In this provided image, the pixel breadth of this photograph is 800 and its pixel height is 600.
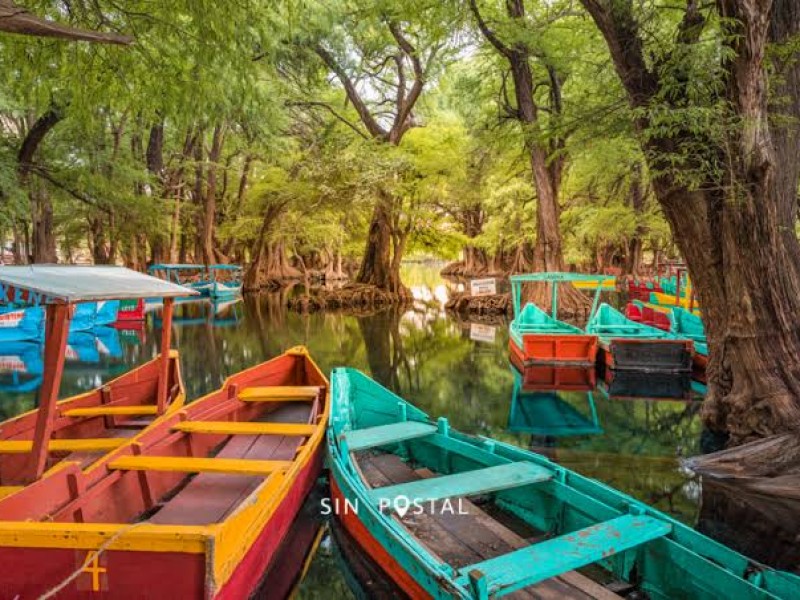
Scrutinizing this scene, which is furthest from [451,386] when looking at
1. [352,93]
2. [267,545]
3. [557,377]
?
[352,93]

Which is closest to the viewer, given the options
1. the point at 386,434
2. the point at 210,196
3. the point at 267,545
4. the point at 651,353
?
the point at 267,545

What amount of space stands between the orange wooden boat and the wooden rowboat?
0.42m

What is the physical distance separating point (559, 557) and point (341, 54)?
2631cm

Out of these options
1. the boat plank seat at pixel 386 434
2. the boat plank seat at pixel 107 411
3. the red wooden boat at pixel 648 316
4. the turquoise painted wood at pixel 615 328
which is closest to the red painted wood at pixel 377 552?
the boat plank seat at pixel 386 434

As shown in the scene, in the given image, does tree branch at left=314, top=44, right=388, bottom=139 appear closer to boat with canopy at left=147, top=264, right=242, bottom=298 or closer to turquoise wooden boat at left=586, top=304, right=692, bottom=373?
boat with canopy at left=147, top=264, right=242, bottom=298

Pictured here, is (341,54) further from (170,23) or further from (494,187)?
(170,23)

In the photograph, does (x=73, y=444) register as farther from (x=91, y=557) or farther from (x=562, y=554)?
(x=562, y=554)

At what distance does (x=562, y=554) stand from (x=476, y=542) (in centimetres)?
97

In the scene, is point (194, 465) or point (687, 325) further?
point (687, 325)

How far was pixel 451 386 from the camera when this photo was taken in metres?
12.0

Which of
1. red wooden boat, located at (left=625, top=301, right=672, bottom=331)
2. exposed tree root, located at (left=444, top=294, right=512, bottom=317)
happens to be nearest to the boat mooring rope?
red wooden boat, located at (left=625, top=301, right=672, bottom=331)

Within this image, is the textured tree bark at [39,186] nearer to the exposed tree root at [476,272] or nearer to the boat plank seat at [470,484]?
the boat plank seat at [470,484]

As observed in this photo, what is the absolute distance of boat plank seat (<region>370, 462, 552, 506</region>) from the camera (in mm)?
4273

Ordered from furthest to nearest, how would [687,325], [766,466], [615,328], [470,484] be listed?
[615,328]
[687,325]
[766,466]
[470,484]
